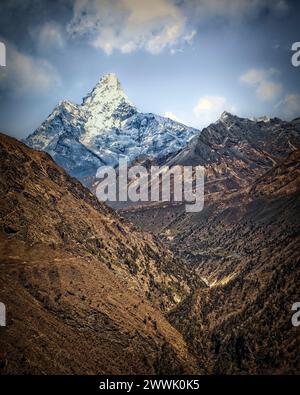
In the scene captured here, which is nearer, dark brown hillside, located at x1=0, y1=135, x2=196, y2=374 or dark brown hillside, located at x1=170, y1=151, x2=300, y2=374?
dark brown hillside, located at x1=0, y1=135, x2=196, y2=374

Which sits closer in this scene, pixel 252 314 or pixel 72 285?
pixel 72 285

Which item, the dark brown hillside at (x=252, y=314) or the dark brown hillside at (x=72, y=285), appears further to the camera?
the dark brown hillside at (x=252, y=314)

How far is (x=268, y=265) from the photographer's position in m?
109

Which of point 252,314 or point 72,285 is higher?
point 72,285

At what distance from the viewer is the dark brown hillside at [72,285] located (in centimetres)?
6619

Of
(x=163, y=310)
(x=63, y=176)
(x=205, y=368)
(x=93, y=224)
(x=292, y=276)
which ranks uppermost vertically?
(x=63, y=176)

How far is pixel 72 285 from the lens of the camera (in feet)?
269

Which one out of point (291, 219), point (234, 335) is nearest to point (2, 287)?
point (234, 335)

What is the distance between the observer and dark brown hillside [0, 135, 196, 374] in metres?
66.2
